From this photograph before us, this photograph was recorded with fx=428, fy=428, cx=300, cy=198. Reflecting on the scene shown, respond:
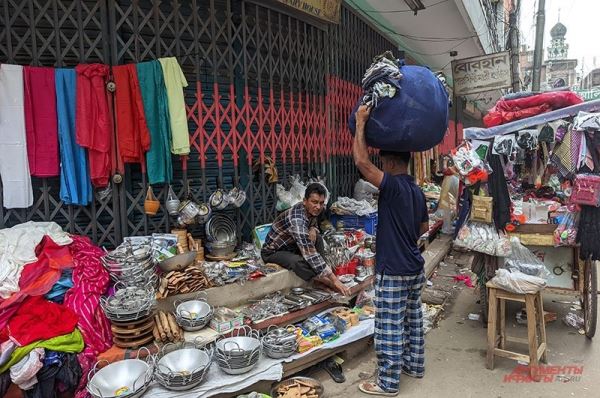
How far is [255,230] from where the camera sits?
5695 millimetres

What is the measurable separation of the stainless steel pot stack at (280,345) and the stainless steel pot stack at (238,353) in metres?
0.10

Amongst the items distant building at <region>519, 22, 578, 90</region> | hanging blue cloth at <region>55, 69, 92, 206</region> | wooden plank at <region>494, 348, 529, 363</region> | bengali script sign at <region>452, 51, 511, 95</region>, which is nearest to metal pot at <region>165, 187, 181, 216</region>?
hanging blue cloth at <region>55, 69, 92, 206</region>

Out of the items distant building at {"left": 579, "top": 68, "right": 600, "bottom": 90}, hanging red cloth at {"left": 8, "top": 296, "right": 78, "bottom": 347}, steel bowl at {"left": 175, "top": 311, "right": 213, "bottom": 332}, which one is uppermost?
distant building at {"left": 579, "top": 68, "right": 600, "bottom": 90}

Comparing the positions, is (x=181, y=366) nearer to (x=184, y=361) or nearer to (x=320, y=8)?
(x=184, y=361)

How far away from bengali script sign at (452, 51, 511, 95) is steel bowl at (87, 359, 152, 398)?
33.4ft

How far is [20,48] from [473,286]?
6.68 meters

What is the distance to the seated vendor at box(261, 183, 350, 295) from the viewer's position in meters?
4.52

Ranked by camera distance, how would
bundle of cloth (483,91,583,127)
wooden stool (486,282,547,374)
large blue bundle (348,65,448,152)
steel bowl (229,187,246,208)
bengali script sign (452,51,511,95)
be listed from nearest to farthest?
large blue bundle (348,65,448,152) < wooden stool (486,282,547,374) < bundle of cloth (483,91,583,127) < steel bowl (229,187,246,208) < bengali script sign (452,51,511,95)

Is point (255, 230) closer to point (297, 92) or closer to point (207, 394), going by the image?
point (297, 92)

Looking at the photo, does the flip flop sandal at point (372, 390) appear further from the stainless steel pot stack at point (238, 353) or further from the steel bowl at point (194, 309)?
the steel bowl at point (194, 309)

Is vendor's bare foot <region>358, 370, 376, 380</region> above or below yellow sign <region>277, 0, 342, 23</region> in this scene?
below

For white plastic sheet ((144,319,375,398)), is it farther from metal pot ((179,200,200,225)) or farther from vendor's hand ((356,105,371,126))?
vendor's hand ((356,105,371,126))

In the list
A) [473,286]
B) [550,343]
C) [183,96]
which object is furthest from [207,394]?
[473,286]

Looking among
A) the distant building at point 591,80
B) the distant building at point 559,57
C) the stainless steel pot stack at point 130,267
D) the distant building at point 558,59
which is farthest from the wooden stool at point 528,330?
the distant building at point 559,57
